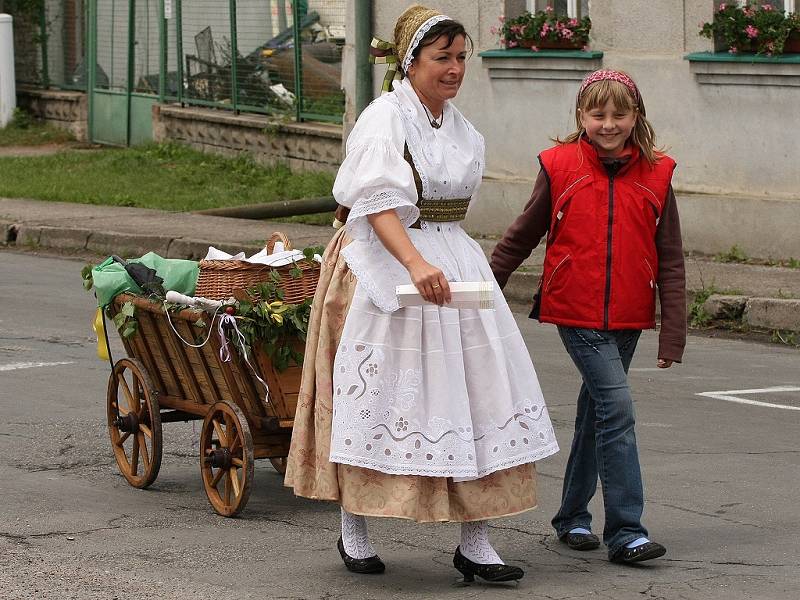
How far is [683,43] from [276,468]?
755cm

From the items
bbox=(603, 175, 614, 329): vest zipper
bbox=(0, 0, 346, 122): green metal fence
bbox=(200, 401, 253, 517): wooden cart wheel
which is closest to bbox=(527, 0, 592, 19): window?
bbox=(0, 0, 346, 122): green metal fence

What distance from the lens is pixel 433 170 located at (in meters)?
5.04

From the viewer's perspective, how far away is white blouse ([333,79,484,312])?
16.1 ft

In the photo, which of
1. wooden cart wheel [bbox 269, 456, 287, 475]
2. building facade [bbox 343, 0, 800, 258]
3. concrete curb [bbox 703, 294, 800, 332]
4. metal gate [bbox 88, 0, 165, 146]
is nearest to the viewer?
wooden cart wheel [bbox 269, 456, 287, 475]

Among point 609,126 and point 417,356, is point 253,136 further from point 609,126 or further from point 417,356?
point 417,356

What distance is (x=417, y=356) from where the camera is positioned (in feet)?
16.2

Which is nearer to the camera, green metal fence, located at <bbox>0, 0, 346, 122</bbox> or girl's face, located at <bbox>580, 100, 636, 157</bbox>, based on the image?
girl's face, located at <bbox>580, 100, 636, 157</bbox>

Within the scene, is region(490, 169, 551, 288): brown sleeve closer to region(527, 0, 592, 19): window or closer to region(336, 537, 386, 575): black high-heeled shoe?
region(336, 537, 386, 575): black high-heeled shoe

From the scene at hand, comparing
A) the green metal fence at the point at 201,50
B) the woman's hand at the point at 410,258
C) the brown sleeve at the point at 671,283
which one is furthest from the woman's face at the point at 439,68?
the green metal fence at the point at 201,50

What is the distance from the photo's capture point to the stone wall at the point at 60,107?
23.5 metres

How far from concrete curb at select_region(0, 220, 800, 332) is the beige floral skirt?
597cm

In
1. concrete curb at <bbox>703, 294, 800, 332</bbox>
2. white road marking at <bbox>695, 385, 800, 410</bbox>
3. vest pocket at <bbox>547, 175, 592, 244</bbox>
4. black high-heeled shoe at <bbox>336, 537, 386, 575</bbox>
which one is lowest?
white road marking at <bbox>695, 385, 800, 410</bbox>

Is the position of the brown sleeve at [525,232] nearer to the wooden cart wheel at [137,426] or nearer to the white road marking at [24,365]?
the wooden cart wheel at [137,426]

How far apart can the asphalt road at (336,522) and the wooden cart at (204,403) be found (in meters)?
0.13
